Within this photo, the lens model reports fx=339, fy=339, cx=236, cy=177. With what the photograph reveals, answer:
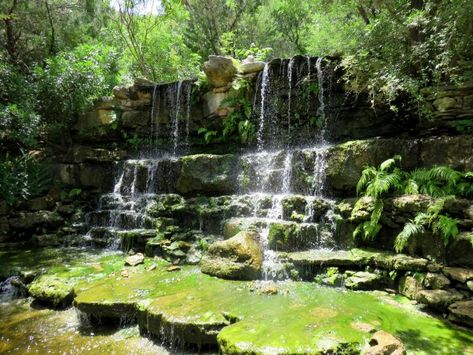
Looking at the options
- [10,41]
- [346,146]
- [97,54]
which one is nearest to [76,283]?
[346,146]

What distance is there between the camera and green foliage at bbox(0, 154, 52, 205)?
384 inches

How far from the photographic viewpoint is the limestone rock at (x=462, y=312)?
14.5ft

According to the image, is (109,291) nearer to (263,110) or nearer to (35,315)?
(35,315)

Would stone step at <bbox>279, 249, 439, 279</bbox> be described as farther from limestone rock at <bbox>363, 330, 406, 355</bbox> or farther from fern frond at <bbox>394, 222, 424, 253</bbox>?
limestone rock at <bbox>363, 330, 406, 355</bbox>

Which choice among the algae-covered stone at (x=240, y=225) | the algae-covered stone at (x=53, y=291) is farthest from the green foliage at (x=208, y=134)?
the algae-covered stone at (x=53, y=291)

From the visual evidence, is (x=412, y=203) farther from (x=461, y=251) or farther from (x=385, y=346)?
(x=385, y=346)

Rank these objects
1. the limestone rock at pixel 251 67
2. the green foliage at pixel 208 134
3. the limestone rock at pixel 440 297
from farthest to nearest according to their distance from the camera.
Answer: the green foliage at pixel 208 134 → the limestone rock at pixel 251 67 → the limestone rock at pixel 440 297

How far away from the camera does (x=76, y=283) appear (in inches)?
247

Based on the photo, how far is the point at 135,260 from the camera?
23.9 ft

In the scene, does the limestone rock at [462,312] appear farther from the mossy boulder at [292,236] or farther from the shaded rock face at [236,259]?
the shaded rock face at [236,259]

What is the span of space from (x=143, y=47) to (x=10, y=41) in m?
5.71

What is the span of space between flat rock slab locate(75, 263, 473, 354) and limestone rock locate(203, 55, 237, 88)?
7.23 m

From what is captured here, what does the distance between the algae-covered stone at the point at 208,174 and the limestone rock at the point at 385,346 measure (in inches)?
233

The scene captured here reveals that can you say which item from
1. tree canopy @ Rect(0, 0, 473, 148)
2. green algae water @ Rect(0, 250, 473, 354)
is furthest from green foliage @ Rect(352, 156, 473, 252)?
tree canopy @ Rect(0, 0, 473, 148)
